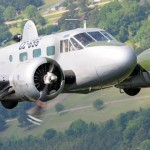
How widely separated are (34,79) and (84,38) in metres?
5.27

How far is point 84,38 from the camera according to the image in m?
60.6

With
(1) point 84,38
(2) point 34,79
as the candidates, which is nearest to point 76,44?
(1) point 84,38

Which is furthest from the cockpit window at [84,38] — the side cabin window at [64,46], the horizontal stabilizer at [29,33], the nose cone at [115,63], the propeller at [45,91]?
the horizontal stabilizer at [29,33]

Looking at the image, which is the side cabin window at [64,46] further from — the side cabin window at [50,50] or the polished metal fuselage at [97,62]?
the side cabin window at [50,50]

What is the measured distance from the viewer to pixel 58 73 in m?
57.8

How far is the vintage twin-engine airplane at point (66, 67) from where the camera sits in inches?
2253

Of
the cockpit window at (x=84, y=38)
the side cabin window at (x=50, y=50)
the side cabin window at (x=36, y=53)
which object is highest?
the cockpit window at (x=84, y=38)

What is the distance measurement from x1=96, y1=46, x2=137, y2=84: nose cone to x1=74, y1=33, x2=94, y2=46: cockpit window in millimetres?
1684

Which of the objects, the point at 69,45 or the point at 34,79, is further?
the point at 69,45

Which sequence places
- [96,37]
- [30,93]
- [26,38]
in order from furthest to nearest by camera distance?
[26,38] < [96,37] < [30,93]

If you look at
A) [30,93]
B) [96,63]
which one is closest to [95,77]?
[96,63]

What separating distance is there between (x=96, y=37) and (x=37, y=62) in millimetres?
5254

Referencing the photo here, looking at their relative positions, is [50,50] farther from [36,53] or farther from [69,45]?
[69,45]

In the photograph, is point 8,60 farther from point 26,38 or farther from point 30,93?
point 30,93
